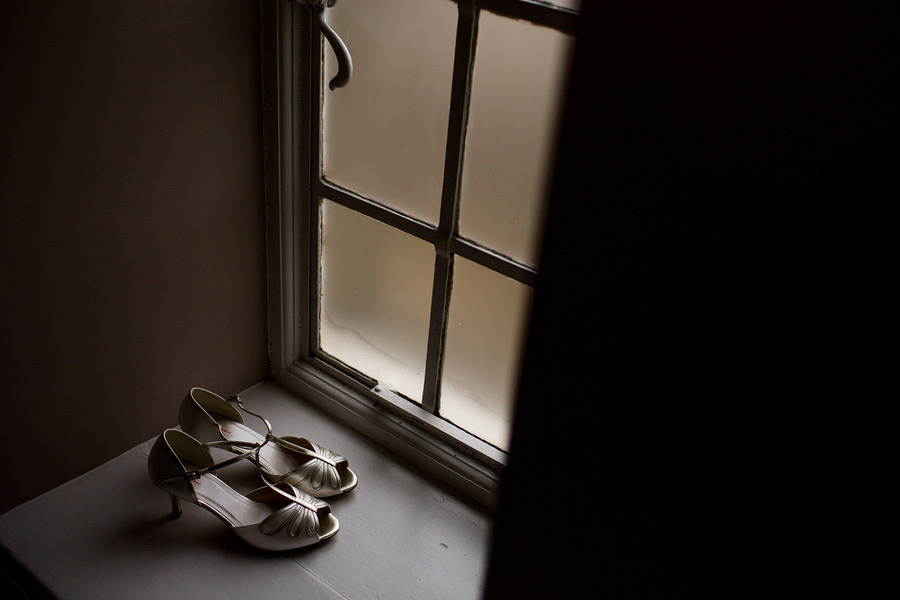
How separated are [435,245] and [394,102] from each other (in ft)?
0.74

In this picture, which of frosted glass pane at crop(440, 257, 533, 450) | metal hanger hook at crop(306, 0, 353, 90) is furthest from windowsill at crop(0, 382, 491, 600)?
metal hanger hook at crop(306, 0, 353, 90)

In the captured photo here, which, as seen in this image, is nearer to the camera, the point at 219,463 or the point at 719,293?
the point at 719,293

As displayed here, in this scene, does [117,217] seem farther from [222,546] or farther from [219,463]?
[222,546]

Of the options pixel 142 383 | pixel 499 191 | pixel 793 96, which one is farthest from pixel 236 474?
pixel 793 96

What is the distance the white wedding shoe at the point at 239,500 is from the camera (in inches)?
39.7

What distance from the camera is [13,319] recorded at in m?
0.94

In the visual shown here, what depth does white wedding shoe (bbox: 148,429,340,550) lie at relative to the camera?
101cm

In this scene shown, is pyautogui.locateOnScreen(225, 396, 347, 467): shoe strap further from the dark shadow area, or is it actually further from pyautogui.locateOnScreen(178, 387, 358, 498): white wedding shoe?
the dark shadow area

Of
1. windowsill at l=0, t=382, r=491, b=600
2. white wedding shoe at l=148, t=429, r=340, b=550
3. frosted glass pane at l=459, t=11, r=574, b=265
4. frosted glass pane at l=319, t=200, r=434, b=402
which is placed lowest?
windowsill at l=0, t=382, r=491, b=600

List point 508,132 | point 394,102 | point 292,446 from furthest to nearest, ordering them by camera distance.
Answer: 1. point 292,446
2. point 394,102
3. point 508,132

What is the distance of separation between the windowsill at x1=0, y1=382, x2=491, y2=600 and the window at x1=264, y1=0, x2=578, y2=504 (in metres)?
0.10

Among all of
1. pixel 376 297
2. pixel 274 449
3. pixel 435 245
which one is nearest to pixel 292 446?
pixel 274 449

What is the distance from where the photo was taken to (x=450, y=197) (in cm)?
102

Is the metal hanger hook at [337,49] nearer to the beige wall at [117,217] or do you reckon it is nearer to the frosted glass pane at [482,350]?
the beige wall at [117,217]
